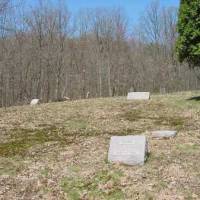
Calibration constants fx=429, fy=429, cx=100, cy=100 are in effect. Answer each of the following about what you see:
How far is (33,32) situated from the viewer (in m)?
36.1

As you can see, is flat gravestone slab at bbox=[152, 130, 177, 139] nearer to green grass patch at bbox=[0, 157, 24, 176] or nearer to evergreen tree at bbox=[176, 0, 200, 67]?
green grass patch at bbox=[0, 157, 24, 176]

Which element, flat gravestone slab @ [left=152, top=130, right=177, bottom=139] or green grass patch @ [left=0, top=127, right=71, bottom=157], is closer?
green grass patch @ [left=0, top=127, right=71, bottom=157]

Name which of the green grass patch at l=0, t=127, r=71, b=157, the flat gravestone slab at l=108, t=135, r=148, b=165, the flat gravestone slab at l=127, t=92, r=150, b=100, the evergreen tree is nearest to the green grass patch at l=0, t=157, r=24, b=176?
the green grass patch at l=0, t=127, r=71, b=157

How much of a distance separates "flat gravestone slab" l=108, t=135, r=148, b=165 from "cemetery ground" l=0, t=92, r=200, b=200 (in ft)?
0.50

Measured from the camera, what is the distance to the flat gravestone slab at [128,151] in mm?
8648

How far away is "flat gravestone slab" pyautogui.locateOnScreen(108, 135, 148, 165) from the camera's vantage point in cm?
865

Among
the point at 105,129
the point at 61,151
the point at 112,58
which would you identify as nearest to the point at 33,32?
the point at 112,58

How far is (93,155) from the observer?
31.3 feet

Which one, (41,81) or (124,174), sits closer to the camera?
(124,174)

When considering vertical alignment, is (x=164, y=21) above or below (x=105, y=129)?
above

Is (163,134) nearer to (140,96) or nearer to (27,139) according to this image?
(27,139)

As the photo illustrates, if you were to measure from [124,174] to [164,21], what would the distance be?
39.6 m

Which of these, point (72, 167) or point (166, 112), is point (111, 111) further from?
point (72, 167)

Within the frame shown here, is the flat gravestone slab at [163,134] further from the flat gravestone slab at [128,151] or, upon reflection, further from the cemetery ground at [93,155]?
the flat gravestone slab at [128,151]
